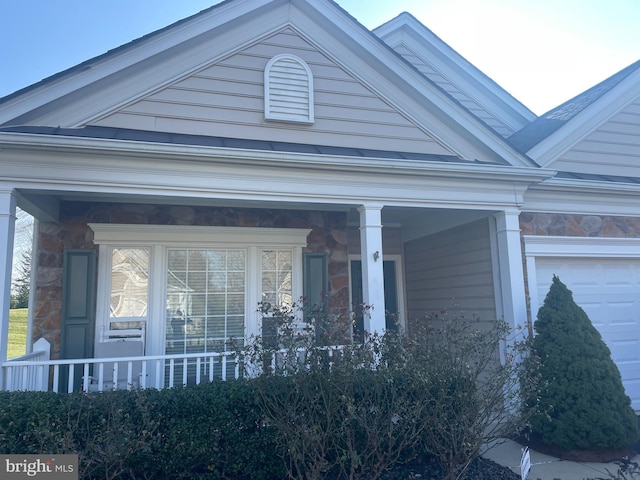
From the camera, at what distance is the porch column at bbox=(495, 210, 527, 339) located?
228 inches

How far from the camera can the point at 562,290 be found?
536 centimetres

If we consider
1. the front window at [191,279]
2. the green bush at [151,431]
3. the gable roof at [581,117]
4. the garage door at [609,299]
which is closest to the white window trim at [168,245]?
the front window at [191,279]

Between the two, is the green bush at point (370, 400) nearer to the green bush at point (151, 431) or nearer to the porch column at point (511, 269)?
the green bush at point (151, 431)

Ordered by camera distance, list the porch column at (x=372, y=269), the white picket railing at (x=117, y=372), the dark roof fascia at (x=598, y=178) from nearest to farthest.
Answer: the white picket railing at (x=117, y=372) < the porch column at (x=372, y=269) < the dark roof fascia at (x=598, y=178)

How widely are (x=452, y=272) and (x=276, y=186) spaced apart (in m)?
3.42

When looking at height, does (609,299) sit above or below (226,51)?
below

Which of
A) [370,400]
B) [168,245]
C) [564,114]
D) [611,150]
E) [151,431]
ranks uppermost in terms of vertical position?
[564,114]

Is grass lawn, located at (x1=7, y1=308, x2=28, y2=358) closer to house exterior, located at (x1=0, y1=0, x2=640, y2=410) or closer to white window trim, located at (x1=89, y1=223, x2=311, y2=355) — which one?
white window trim, located at (x1=89, y1=223, x2=311, y2=355)

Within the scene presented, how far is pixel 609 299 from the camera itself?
6.48 m

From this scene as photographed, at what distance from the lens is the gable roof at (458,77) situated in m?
8.55

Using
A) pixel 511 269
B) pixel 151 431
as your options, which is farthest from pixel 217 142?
pixel 511 269

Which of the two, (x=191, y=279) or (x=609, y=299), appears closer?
(x=191, y=279)

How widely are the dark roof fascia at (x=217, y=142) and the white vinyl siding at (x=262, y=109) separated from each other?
0.29 feet

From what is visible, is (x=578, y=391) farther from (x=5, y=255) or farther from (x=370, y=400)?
(x=5, y=255)
